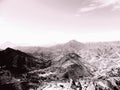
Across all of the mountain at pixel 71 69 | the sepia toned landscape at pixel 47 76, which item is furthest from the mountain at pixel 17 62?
the mountain at pixel 71 69

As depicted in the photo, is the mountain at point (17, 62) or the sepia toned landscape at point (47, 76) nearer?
the sepia toned landscape at point (47, 76)

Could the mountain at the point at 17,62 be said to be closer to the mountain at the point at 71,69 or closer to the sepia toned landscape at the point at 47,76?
the sepia toned landscape at the point at 47,76

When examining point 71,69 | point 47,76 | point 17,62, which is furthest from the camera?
point 17,62

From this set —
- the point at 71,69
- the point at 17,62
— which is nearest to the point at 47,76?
the point at 71,69

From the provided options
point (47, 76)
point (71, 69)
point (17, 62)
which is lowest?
point (47, 76)

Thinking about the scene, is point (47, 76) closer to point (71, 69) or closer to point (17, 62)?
point (71, 69)

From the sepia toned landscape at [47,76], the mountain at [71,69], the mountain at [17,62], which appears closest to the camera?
the sepia toned landscape at [47,76]

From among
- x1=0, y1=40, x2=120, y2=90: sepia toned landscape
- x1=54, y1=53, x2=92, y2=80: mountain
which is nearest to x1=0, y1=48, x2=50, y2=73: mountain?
x1=0, y1=40, x2=120, y2=90: sepia toned landscape

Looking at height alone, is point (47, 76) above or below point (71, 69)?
below

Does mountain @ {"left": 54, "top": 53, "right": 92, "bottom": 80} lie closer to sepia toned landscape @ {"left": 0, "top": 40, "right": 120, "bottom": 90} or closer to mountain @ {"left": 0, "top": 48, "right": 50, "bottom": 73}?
sepia toned landscape @ {"left": 0, "top": 40, "right": 120, "bottom": 90}

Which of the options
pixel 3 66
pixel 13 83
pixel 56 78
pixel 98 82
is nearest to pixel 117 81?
pixel 98 82

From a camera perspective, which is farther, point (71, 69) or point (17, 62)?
point (17, 62)
